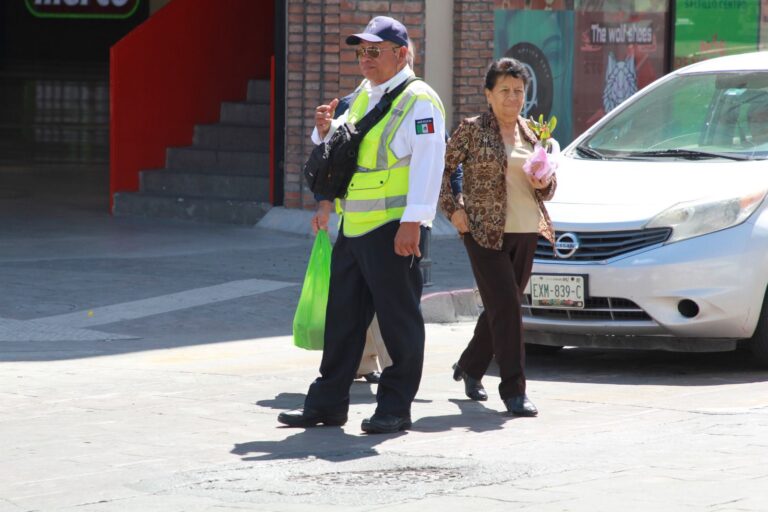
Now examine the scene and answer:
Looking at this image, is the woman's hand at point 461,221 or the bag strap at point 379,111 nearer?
the bag strap at point 379,111

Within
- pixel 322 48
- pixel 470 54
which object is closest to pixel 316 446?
pixel 322 48

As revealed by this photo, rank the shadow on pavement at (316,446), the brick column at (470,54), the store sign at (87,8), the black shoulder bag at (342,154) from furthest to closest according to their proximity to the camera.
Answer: the store sign at (87,8) < the brick column at (470,54) < the black shoulder bag at (342,154) < the shadow on pavement at (316,446)

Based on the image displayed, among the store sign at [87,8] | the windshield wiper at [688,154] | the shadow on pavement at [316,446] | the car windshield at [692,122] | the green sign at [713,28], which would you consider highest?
the store sign at [87,8]

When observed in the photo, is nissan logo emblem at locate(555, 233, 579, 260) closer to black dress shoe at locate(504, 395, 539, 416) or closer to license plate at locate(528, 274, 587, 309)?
license plate at locate(528, 274, 587, 309)

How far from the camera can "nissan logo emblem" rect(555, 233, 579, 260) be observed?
8859 millimetres

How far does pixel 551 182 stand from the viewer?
7.85 meters

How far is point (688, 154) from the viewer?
378 inches

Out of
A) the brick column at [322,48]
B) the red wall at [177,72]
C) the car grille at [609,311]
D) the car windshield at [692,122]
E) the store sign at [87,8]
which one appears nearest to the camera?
the car grille at [609,311]

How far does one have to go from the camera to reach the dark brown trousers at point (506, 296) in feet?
25.4

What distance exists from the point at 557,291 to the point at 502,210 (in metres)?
1.31

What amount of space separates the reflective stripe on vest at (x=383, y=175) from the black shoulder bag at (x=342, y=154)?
37 mm

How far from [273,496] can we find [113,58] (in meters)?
10.9

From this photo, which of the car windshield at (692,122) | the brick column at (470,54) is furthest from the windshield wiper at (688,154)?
the brick column at (470,54)

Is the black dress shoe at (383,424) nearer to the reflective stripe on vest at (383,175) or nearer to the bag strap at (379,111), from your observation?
the reflective stripe on vest at (383,175)
